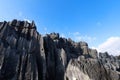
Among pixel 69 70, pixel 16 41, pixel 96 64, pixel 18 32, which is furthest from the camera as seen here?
pixel 18 32

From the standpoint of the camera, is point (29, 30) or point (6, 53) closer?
point (6, 53)

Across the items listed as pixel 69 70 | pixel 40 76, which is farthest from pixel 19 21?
pixel 69 70

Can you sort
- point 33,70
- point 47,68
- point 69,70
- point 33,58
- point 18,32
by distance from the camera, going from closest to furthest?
point 69,70, point 33,70, point 33,58, point 47,68, point 18,32

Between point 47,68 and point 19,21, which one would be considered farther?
point 19,21

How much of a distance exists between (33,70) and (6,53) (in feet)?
32.8

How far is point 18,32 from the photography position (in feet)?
244

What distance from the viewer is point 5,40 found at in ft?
197

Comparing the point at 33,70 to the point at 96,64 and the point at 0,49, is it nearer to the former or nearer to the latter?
the point at 0,49

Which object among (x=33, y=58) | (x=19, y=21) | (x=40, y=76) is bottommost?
(x=40, y=76)

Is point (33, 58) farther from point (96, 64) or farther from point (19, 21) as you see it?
point (19, 21)

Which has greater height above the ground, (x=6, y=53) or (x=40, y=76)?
(x=6, y=53)

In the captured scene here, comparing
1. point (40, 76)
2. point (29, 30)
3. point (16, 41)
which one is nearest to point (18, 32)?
point (29, 30)

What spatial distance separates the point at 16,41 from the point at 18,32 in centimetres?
1410

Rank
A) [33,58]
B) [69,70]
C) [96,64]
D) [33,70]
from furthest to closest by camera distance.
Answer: [33,58], [33,70], [69,70], [96,64]
